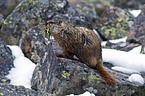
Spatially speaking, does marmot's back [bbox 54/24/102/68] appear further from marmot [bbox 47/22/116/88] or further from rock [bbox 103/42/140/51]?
rock [bbox 103/42/140/51]

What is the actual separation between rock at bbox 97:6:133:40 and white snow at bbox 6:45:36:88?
3.27m

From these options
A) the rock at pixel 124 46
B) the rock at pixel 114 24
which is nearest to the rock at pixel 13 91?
the rock at pixel 124 46

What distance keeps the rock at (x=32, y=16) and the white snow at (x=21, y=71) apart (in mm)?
816

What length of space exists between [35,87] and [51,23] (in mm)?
1377

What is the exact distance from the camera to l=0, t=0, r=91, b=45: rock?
5.78m

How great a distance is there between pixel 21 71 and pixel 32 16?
78.3 inches

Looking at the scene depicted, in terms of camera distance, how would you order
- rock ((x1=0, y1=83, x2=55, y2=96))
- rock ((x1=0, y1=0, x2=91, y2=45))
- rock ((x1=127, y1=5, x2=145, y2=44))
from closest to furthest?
rock ((x1=0, y1=83, x2=55, y2=96)) < rock ((x1=127, y1=5, x2=145, y2=44)) < rock ((x1=0, y1=0, x2=91, y2=45))

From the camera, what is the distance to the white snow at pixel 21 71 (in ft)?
13.6

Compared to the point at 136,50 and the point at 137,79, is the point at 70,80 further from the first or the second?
the point at 136,50

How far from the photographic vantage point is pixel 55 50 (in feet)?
14.4

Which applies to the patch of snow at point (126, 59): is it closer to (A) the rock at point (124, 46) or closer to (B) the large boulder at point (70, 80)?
(B) the large boulder at point (70, 80)

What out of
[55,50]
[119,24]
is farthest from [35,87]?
[119,24]

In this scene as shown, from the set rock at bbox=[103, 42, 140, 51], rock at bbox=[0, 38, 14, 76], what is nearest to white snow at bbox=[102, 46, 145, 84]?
rock at bbox=[103, 42, 140, 51]

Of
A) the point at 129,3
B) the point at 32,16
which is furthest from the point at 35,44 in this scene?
the point at 129,3
